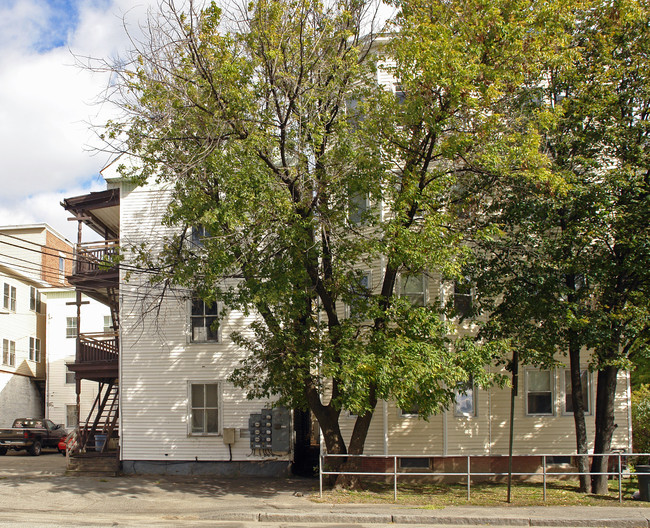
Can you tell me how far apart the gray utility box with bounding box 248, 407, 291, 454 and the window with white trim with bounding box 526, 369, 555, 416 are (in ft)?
23.6

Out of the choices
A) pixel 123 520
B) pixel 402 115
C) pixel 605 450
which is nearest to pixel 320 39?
pixel 402 115

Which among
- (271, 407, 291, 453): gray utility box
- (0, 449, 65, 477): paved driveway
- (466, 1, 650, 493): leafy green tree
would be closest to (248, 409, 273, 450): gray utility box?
(271, 407, 291, 453): gray utility box

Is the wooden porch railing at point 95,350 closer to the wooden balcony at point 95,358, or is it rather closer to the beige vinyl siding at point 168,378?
the wooden balcony at point 95,358

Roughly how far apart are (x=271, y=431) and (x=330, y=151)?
30.3ft

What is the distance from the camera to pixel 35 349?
38562mm

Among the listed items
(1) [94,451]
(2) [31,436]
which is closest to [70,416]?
(2) [31,436]

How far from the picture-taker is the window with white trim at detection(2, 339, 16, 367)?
35.5 m

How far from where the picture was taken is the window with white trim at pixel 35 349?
38172 millimetres

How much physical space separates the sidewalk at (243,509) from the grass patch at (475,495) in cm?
45

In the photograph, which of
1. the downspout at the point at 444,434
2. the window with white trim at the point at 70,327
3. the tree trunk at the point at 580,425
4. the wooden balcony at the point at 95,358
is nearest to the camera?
the tree trunk at the point at 580,425

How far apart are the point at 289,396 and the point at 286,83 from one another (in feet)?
23.8

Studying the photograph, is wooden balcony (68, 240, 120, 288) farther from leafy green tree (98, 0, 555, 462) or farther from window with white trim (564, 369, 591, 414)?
window with white trim (564, 369, 591, 414)

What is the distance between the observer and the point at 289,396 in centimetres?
1543

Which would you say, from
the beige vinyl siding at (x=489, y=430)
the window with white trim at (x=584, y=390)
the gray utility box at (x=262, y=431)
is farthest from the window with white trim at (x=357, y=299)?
the window with white trim at (x=584, y=390)
